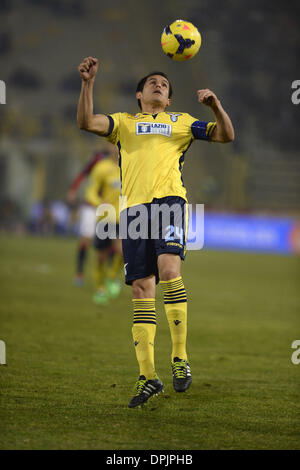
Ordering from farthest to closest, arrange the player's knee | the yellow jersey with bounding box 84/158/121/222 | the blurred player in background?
1. the yellow jersey with bounding box 84/158/121/222
2. the blurred player in background
3. the player's knee

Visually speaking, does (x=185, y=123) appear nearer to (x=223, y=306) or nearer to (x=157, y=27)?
(x=223, y=306)

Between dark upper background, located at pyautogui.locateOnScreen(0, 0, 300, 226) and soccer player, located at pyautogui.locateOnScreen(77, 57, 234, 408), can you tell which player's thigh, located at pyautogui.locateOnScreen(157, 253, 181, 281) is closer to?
soccer player, located at pyautogui.locateOnScreen(77, 57, 234, 408)

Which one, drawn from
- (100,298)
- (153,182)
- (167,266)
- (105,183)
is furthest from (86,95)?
(105,183)

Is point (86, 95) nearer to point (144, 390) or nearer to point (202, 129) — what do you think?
point (202, 129)

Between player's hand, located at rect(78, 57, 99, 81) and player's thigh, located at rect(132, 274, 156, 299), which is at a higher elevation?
player's hand, located at rect(78, 57, 99, 81)

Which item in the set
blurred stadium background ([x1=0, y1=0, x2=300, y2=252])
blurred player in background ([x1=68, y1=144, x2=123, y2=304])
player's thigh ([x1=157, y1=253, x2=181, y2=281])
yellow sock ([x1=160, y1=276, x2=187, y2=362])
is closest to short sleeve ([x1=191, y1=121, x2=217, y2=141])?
player's thigh ([x1=157, y1=253, x2=181, y2=281])

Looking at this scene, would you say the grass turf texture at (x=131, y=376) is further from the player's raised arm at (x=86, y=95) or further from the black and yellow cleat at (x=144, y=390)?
the player's raised arm at (x=86, y=95)

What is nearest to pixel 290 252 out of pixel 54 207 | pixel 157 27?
pixel 54 207

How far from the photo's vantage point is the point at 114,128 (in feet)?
16.1

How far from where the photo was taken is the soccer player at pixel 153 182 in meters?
4.66

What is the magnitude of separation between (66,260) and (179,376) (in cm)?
1406

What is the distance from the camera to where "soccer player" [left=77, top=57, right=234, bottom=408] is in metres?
4.66

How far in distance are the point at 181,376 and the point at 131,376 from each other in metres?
0.74

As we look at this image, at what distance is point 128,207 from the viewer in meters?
4.89
